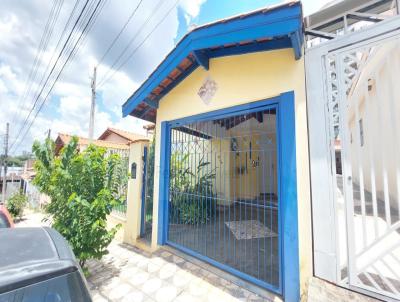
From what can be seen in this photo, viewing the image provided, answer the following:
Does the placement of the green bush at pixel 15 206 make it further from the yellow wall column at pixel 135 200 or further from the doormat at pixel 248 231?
the doormat at pixel 248 231

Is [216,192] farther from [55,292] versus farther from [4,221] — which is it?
[4,221]

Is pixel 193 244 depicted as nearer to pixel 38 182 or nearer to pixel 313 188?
pixel 313 188

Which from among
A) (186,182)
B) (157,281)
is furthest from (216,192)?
(157,281)

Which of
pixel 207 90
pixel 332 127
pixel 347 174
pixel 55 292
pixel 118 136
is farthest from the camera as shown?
pixel 118 136

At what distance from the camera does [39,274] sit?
125cm

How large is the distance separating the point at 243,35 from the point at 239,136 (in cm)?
175

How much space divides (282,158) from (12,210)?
1737cm

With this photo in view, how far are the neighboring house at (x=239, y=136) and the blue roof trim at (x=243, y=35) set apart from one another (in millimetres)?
13

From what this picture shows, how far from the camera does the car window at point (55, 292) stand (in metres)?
1.12

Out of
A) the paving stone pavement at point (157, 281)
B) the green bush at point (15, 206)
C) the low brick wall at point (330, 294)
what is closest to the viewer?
the low brick wall at point (330, 294)

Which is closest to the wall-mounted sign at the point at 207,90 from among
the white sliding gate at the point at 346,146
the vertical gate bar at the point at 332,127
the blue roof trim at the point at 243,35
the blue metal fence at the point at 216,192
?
the blue roof trim at the point at 243,35

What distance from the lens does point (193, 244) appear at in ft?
16.3

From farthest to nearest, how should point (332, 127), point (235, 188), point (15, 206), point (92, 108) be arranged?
point (92, 108)
point (15, 206)
point (235, 188)
point (332, 127)

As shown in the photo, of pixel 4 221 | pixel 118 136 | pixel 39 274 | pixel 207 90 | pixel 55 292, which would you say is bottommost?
pixel 4 221
